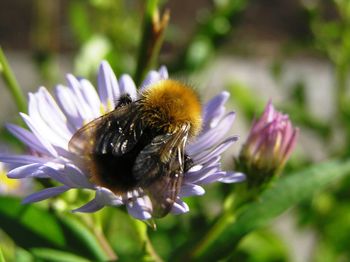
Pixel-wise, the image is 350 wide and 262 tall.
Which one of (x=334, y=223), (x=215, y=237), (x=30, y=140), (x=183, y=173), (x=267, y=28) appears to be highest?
(x=267, y=28)

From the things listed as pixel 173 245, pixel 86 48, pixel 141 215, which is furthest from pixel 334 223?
pixel 141 215

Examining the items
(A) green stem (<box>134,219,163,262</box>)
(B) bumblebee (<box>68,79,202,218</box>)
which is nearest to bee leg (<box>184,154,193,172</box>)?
(B) bumblebee (<box>68,79,202,218</box>)

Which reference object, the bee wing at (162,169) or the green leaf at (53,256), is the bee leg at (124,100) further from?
the green leaf at (53,256)

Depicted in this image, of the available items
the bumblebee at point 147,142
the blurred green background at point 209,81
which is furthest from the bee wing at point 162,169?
the blurred green background at point 209,81

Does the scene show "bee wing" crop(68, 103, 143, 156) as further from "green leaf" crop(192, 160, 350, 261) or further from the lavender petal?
"green leaf" crop(192, 160, 350, 261)

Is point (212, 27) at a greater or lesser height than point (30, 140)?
greater

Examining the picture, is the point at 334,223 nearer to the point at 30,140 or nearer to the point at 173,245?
the point at 173,245
